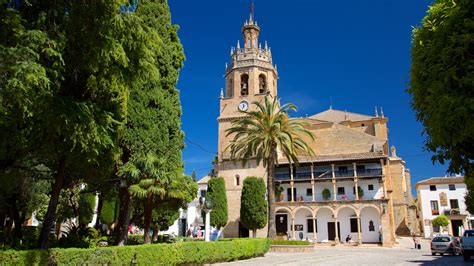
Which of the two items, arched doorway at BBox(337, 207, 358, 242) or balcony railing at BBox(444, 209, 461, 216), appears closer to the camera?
arched doorway at BBox(337, 207, 358, 242)

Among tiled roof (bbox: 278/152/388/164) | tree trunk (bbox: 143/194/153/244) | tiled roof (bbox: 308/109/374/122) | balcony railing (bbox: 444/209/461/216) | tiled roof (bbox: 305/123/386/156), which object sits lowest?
tree trunk (bbox: 143/194/153/244)

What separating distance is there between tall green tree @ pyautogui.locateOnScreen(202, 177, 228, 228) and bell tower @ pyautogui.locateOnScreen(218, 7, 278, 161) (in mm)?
3918

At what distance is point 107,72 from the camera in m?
9.32

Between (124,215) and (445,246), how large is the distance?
19.7m

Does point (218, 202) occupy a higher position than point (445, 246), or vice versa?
point (218, 202)

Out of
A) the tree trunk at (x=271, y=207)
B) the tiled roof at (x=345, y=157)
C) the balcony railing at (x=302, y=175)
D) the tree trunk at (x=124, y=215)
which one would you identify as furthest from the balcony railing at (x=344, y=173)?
the tree trunk at (x=124, y=215)

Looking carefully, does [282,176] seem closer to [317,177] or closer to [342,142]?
[317,177]

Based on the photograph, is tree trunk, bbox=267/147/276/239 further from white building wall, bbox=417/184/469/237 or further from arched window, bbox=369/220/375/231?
white building wall, bbox=417/184/469/237

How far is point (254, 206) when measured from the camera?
3412cm

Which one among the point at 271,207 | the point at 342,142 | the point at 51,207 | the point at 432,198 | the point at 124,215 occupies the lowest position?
the point at 124,215

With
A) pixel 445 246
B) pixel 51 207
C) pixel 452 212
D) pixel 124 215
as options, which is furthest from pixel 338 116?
pixel 51 207

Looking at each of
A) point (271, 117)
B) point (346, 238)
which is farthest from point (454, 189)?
point (271, 117)

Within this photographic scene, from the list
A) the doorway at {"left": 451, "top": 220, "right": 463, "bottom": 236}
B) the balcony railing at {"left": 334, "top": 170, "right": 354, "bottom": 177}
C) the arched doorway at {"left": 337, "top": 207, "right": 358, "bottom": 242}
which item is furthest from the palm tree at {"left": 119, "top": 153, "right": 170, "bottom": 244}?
the doorway at {"left": 451, "top": 220, "right": 463, "bottom": 236}

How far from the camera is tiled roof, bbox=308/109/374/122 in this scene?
1951 inches
